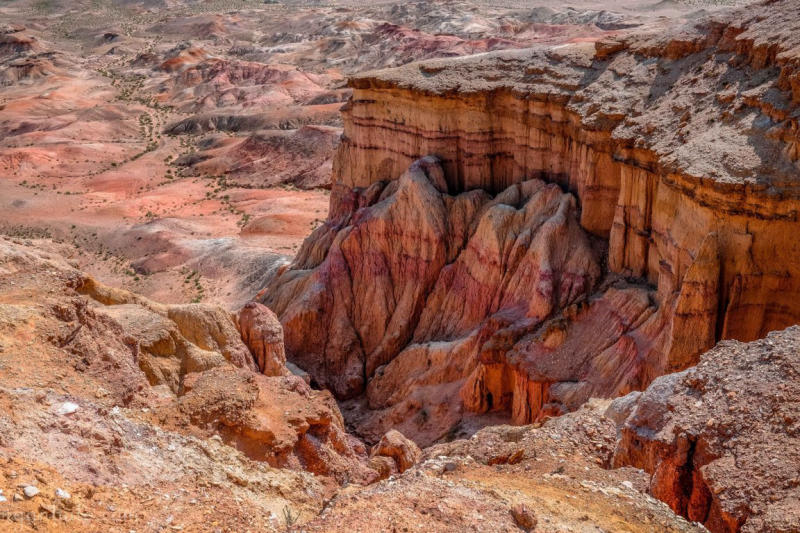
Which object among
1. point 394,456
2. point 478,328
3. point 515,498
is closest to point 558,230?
point 478,328

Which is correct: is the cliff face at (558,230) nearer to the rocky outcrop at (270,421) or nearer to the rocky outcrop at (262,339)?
the rocky outcrop at (262,339)

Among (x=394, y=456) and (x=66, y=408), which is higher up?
(x=66, y=408)

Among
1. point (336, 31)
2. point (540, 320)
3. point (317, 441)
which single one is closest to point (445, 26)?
point (336, 31)

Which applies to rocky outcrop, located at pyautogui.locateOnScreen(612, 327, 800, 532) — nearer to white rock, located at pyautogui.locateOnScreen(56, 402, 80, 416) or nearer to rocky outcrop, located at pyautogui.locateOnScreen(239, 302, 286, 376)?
white rock, located at pyautogui.locateOnScreen(56, 402, 80, 416)

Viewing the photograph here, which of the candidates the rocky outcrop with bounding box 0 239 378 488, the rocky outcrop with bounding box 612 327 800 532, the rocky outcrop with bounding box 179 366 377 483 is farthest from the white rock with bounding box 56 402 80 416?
the rocky outcrop with bounding box 612 327 800 532

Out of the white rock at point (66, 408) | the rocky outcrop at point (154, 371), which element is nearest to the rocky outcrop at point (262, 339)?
the rocky outcrop at point (154, 371)

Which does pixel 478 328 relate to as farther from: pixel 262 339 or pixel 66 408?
pixel 66 408
